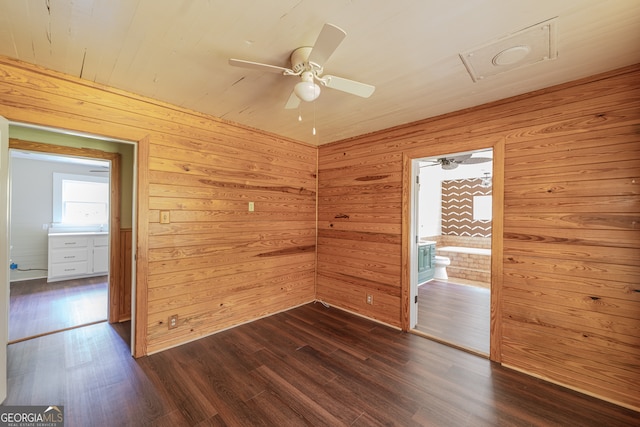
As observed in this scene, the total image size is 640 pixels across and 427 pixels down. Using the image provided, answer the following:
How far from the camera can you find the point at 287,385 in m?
2.11

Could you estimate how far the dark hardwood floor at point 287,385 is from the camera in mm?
1781

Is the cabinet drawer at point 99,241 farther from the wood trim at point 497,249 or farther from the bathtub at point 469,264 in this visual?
the bathtub at point 469,264

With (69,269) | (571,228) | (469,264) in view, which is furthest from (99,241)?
(469,264)

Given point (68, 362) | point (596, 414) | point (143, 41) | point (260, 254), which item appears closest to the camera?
point (143, 41)

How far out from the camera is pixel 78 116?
2127mm

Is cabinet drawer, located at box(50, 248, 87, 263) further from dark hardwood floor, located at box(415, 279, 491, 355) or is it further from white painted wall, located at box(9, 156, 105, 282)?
dark hardwood floor, located at box(415, 279, 491, 355)

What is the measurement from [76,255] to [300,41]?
20.0 ft

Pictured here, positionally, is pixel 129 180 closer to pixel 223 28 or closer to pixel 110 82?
pixel 110 82

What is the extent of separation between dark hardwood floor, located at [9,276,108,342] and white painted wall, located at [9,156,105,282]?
347mm

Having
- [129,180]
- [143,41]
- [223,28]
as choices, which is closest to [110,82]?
[143,41]

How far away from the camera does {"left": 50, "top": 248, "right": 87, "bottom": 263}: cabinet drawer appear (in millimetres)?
4855

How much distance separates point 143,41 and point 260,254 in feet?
7.89

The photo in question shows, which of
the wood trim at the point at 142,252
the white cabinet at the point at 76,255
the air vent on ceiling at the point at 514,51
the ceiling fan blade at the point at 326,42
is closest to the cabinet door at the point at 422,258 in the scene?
the air vent on ceiling at the point at 514,51

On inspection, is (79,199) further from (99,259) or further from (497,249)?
(497,249)
